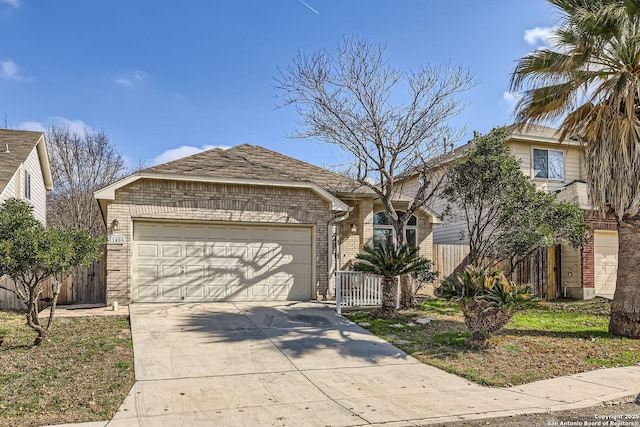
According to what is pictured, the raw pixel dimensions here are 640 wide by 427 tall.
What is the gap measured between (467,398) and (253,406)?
293 cm

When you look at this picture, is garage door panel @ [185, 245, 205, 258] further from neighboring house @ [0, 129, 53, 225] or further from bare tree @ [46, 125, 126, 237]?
bare tree @ [46, 125, 126, 237]

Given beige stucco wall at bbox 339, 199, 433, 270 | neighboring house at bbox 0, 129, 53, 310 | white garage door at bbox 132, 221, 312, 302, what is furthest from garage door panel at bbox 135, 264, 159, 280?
beige stucco wall at bbox 339, 199, 433, 270

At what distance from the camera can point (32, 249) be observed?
8.12 m

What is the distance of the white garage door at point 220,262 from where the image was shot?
13.2 meters

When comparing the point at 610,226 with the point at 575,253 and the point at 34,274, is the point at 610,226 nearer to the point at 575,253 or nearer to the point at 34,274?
the point at 575,253

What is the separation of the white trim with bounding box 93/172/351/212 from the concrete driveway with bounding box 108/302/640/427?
389 centimetres

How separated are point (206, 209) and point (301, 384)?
7.51m

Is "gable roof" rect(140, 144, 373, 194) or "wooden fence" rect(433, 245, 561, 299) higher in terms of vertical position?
"gable roof" rect(140, 144, 373, 194)

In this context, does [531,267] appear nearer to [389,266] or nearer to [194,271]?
[389,266]

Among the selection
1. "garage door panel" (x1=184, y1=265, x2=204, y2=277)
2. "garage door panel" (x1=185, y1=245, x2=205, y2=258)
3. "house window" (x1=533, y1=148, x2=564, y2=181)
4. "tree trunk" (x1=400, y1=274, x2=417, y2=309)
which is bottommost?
"tree trunk" (x1=400, y1=274, x2=417, y2=309)

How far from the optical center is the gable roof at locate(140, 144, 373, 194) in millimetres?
13766

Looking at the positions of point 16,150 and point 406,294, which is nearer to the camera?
point 406,294

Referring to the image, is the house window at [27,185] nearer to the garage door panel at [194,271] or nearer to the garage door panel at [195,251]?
the garage door panel at [195,251]

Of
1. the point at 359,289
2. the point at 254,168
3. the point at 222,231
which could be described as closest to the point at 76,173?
the point at 254,168
